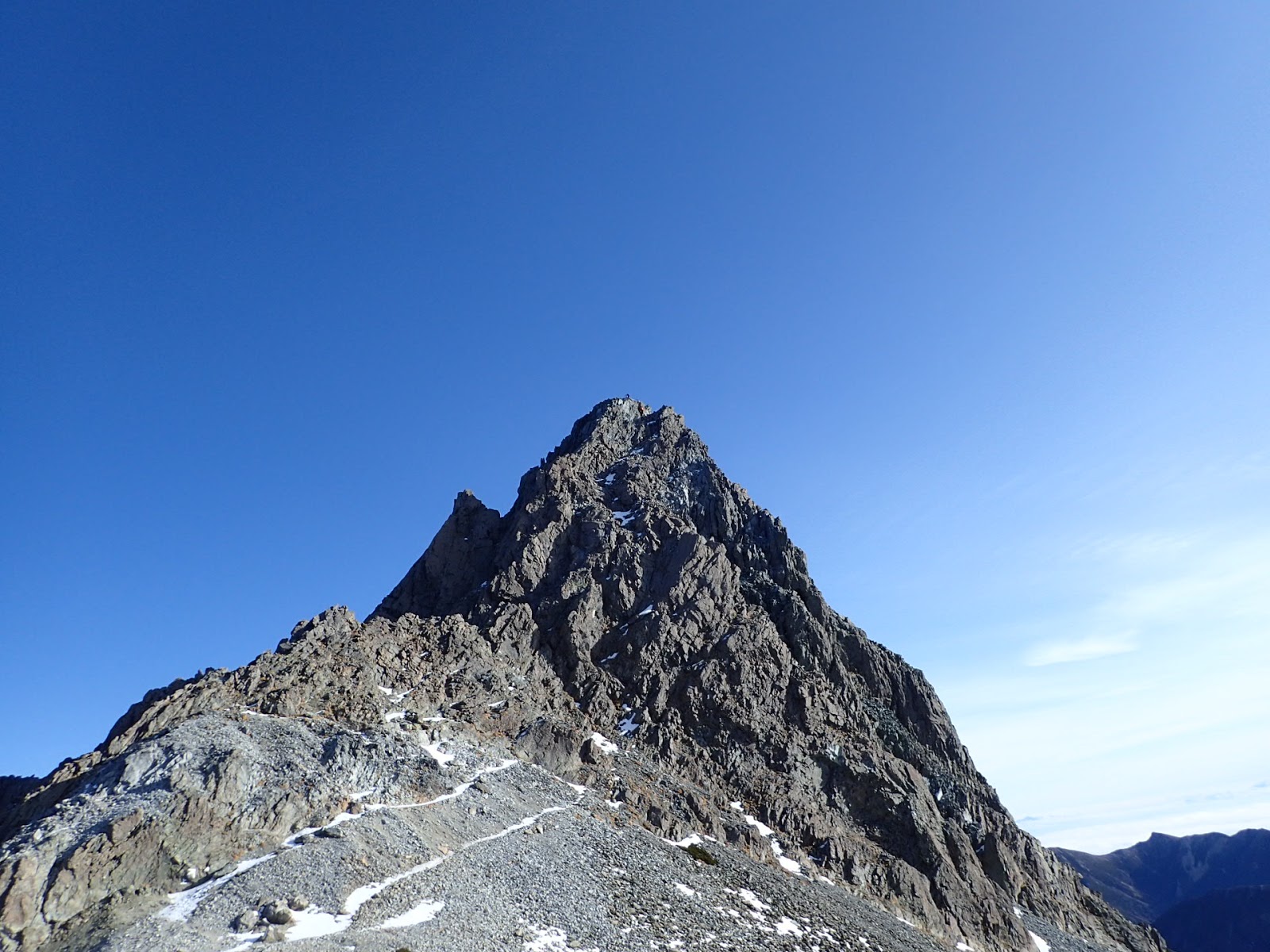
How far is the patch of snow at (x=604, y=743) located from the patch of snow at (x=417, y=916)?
28.7m

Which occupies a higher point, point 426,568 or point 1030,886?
point 426,568

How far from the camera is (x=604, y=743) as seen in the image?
2788 inches

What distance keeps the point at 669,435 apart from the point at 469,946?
3150 inches

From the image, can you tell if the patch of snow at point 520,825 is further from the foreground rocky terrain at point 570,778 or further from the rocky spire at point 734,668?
the rocky spire at point 734,668

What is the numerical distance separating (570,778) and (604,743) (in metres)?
7.53

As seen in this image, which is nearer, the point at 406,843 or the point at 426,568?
the point at 406,843

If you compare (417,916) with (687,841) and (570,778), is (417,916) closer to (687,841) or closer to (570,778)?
(570,778)

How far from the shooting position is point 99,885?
3875 cm

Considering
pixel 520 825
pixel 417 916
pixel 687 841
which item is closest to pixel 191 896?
pixel 417 916

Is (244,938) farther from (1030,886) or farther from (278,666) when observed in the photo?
(1030,886)

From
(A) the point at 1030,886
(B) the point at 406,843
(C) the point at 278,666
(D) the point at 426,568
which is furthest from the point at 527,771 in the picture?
(A) the point at 1030,886

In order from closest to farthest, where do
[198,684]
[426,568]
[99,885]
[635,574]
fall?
[99,885] < [198,684] < [635,574] < [426,568]

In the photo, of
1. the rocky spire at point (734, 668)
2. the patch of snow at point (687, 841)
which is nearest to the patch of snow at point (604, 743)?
the rocky spire at point (734, 668)

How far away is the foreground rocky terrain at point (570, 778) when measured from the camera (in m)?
40.1
